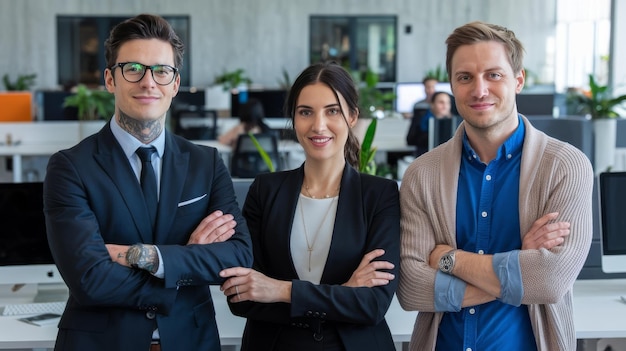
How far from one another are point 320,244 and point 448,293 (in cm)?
34

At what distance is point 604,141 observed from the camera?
5.90 m

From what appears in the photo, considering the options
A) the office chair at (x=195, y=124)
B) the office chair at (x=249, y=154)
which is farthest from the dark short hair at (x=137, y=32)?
the office chair at (x=195, y=124)

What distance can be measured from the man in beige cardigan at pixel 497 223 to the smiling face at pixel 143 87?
68 cm

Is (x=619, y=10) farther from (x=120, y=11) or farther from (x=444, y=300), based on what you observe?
(x=444, y=300)

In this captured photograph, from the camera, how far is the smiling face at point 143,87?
205cm

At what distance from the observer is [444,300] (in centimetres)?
214

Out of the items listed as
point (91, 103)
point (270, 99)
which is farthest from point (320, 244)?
point (270, 99)

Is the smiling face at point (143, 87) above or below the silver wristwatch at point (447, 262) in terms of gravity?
Result: above

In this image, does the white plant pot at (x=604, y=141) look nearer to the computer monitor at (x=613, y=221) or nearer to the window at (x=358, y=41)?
the computer monitor at (x=613, y=221)

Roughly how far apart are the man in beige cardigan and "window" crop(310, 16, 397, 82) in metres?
14.3

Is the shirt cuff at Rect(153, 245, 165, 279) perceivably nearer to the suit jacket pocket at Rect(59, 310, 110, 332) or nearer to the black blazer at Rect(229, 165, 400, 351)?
the suit jacket pocket at Rect(59, 310, 110, 332)

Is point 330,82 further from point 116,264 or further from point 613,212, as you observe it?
point 613,212

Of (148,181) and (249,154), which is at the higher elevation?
(148,181)

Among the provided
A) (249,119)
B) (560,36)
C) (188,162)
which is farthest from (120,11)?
(188,162)
